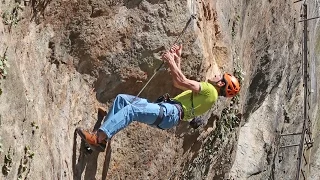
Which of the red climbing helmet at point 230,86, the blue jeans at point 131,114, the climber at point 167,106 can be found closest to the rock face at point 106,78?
the climber at point 167,106

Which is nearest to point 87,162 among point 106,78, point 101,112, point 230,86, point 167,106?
point 101,112

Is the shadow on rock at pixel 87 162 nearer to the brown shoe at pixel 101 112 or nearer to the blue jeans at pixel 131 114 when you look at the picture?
the brown shoe at pixel 101 112

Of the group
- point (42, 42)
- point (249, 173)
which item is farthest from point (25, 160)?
point (249, 173)

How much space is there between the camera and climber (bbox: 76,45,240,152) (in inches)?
303

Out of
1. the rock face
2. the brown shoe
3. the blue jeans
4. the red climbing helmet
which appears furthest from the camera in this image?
the brown shoe

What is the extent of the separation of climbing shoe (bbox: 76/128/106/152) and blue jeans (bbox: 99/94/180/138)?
0.31m

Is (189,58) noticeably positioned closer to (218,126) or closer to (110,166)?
(110,166)

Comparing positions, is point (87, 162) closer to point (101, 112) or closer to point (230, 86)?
point (101, 112)

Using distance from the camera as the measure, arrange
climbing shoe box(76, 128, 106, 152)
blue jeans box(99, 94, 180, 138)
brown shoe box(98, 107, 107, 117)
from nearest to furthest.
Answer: blue jeans box(99, 94, 180, 138) → climbing shoe box(76, 128, 106, 152) → brown shoe box(98, 107, 107, 117)

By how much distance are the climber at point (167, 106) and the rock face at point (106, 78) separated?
54cm

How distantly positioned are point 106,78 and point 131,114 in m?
0.99

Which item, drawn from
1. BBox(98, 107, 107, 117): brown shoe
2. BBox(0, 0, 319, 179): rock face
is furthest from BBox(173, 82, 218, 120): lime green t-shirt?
BBox(98, 107, 107, 117): brown shoe

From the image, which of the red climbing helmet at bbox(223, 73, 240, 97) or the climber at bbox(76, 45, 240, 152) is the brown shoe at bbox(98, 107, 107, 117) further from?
the red climbing helmet at bbox(223, 73, 240, 97)

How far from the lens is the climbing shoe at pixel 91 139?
7863mm
